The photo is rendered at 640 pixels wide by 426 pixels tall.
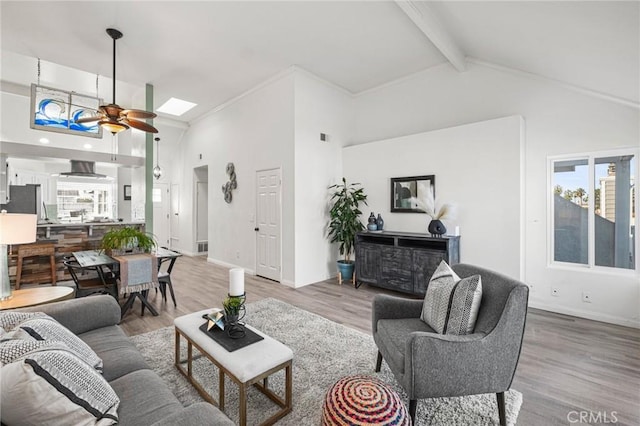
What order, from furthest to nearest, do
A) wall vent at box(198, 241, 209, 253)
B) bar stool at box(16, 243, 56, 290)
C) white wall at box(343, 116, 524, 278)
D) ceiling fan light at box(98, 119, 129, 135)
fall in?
wall vent at box(198, 241, 209, 253)
bar stool at box(16, 243, 56, 290)
white wall at box(343, 116, 524, 278)
ceiling fan light at box(98, 119, 129, 135)

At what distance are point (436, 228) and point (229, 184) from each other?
14.2 ft

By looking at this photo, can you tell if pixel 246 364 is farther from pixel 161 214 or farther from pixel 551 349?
pixel 161 214

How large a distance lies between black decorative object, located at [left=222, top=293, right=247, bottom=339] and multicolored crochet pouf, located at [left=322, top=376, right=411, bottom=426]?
31.9 inches

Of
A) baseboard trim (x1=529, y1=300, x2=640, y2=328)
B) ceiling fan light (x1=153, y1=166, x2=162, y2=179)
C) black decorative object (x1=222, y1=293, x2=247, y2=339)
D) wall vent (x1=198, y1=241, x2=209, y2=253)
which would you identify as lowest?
baseboard trim (x1=529, y1=300, x2=640, y2=328)

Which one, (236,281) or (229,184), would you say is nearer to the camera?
(236,281)

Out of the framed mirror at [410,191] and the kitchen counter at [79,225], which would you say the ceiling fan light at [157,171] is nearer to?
the kitchen counter at [79,225]

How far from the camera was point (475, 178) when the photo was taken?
4.06 metres

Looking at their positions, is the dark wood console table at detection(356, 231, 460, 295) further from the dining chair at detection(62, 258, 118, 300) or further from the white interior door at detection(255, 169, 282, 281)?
the dining chair at detection(62, 258, 118, 300)

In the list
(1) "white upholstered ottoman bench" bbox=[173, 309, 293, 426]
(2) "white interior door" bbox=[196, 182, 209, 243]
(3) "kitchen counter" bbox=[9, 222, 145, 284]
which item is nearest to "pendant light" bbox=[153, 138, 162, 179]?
(2) "white interior door" bbox=[196, 182, 209, 243]

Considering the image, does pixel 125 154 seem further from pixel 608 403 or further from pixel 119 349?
pixel 608 403

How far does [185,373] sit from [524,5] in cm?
425

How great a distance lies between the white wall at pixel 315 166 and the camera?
4.86 m

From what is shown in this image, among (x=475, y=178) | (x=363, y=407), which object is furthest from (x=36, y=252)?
(x=475, y=178)

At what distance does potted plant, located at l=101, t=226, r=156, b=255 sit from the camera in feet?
11.8
